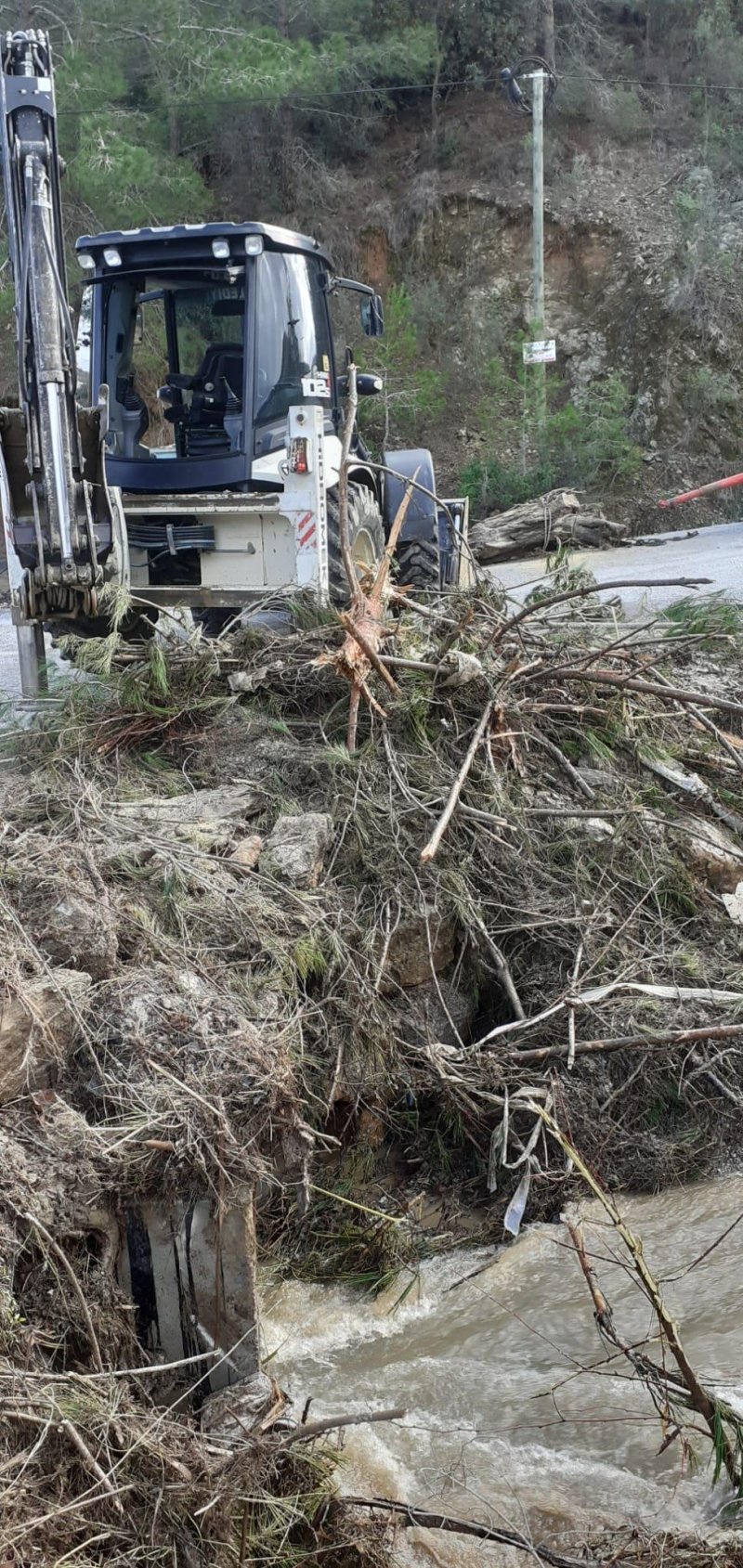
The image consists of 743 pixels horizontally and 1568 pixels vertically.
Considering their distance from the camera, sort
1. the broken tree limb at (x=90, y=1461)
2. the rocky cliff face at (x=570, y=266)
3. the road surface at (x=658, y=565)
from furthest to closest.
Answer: the rocky cliff face at (x=570, y=266)
the road surface at (x=658, y=565)
the broken tree limb at (x=90, y=1461)

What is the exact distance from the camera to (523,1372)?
12.5 feet

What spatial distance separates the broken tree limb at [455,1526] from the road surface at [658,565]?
23.8ft

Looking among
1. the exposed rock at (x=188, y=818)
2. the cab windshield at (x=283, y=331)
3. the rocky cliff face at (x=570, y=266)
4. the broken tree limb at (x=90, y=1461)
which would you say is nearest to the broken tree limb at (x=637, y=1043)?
the exposed rock at (x=188, y=818)

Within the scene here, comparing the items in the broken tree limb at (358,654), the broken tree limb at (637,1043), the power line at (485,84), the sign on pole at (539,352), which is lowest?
the broken tree limb at (637,1043)

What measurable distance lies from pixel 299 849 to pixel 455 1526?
7.05 feet

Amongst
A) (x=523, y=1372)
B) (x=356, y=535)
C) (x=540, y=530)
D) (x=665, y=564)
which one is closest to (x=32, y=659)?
(x=356, y=535)

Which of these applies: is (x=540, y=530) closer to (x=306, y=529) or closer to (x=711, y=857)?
(x=306, y=529)

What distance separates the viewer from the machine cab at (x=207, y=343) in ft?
23.0

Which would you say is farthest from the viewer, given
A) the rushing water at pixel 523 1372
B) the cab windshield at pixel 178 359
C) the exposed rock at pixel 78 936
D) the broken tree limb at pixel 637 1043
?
the cab windshield at pixel 178 359

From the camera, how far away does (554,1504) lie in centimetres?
329

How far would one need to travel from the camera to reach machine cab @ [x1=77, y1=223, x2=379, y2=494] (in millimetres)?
6996

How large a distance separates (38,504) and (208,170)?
63.5ft

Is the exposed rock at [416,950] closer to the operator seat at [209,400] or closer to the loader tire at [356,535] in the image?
the loader tire at [356,535]

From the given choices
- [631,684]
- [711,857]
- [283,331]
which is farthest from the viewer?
[283,331]
